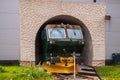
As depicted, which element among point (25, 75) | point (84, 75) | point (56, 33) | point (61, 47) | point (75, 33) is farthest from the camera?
point (75, 33)

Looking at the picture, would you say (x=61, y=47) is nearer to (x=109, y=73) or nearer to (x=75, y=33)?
(x=75, y=33)

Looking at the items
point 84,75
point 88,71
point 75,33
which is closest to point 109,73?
point 84,75

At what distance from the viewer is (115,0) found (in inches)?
1216

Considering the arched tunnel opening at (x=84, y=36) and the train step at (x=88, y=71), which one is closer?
the train step at (x=88, y=71)

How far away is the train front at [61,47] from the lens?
2228 centimetres

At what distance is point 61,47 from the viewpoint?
2248 cm

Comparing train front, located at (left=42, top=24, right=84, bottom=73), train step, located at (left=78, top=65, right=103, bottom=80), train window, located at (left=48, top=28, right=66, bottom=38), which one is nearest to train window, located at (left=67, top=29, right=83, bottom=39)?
train front, located at (left=42, top=24, right=84, bottom=73)

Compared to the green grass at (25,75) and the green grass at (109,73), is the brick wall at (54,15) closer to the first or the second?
the green grass at (109,73)

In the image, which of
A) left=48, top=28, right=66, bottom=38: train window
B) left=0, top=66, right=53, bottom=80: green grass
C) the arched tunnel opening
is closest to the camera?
left=0, top=66, right=53, bottom=80: green grass

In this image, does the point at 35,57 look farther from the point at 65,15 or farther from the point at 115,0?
the point at 115,0

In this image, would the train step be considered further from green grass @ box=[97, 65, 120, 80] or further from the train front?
the train front

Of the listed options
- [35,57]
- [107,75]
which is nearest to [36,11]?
[35,57]

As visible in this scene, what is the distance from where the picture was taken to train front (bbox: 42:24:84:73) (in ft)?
73.1

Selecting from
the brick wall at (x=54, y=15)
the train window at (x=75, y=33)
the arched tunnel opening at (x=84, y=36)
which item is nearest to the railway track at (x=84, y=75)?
the brick wall at (x=54, y=15)
